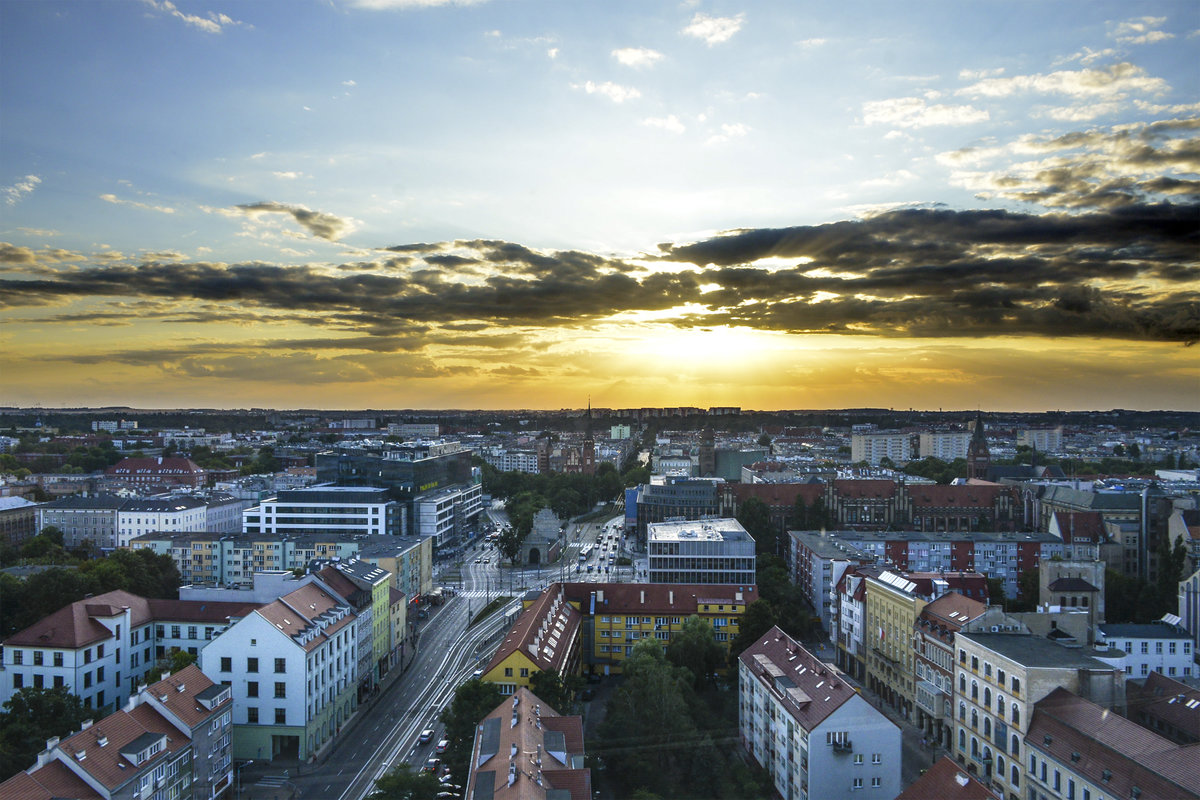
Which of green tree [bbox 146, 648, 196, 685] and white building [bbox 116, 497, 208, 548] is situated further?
white building [bbox 116, 497, 208, 548]

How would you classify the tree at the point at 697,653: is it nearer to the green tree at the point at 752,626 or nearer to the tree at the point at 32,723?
the green tree at the point at 752,626

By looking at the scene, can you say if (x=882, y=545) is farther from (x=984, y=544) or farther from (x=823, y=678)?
(x=823, y=678)

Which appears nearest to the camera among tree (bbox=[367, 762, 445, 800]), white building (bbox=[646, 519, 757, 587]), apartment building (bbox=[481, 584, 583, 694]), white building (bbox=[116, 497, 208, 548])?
tree (bbox=[367, 762, 445, 800])

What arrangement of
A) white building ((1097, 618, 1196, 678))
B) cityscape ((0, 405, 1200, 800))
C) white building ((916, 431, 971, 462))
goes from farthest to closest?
white building ((916, 431, 971, 462)) → white building ((1097, 618, 1196, 678)) → cityscape ((0, 405, 1200, 800))

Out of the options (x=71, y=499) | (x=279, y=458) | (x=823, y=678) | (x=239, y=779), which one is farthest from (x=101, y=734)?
(x=279, y=458)

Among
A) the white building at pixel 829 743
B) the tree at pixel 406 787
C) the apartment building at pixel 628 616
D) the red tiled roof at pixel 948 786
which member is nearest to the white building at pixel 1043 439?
the apartment building at pixel 628 616

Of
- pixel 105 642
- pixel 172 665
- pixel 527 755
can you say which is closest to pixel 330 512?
pixel 105 642

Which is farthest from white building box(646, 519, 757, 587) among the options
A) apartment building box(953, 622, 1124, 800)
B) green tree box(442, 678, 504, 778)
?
green tree box(442, 678, 504, 778)

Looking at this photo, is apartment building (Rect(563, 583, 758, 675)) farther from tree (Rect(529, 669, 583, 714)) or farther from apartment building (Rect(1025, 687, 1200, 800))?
apartment building (Rect(1025, 687, 1200, 800))
